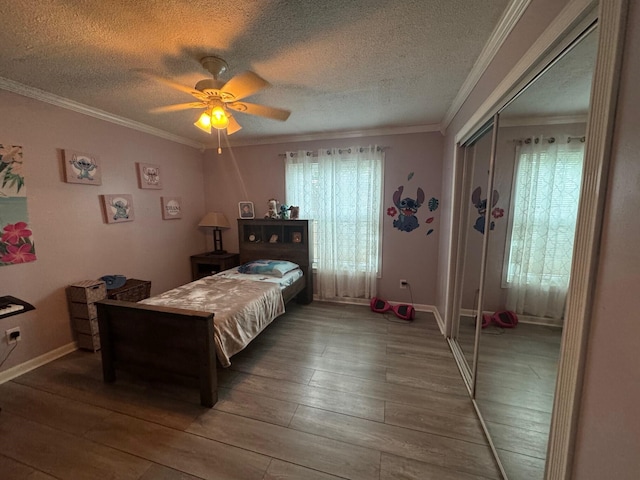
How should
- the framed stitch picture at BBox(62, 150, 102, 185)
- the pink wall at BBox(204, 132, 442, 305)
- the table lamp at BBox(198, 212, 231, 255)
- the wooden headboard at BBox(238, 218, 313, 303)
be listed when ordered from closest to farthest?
the framed stitch picture at BBox(62, 150, 102, 185)
the pink wall at BBox(204, 132, 442, 305)
the wooden headboard at BBox(238, 218, 313, 303)
the table lamp at BBox(198, 212, 231, 255)

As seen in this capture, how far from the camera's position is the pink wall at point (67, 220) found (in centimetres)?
214

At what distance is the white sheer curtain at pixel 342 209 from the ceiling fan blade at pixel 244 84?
1857 mm

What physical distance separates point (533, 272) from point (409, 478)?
1245 mm

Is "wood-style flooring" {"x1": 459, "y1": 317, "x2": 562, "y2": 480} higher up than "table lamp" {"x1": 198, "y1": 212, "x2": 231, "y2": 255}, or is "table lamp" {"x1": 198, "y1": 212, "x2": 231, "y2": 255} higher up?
"table lamp" {"x1": 198, "y1": 212, "x2": 231, "y2": 255}

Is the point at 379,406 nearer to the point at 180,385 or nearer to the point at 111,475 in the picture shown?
the point at 180,385

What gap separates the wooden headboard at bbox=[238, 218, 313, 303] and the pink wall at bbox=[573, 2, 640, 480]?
116 inches

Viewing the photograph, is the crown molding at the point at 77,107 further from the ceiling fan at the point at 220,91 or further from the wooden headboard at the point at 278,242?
the wooden headboard at the point at 278,242

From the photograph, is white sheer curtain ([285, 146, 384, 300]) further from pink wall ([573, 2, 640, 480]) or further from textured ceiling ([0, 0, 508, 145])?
pink wall ([573, 2, 640, 480])

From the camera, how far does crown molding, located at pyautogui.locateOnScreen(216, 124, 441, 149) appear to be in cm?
317

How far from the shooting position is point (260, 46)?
1615 mm

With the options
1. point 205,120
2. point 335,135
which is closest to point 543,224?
point 205,120

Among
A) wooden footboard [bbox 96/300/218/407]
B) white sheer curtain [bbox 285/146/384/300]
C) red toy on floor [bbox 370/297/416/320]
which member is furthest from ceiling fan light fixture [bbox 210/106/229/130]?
red toy on floor [bbox 370/297/416/320]

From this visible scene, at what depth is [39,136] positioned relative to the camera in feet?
7.27

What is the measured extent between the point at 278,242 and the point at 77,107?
254 cm
